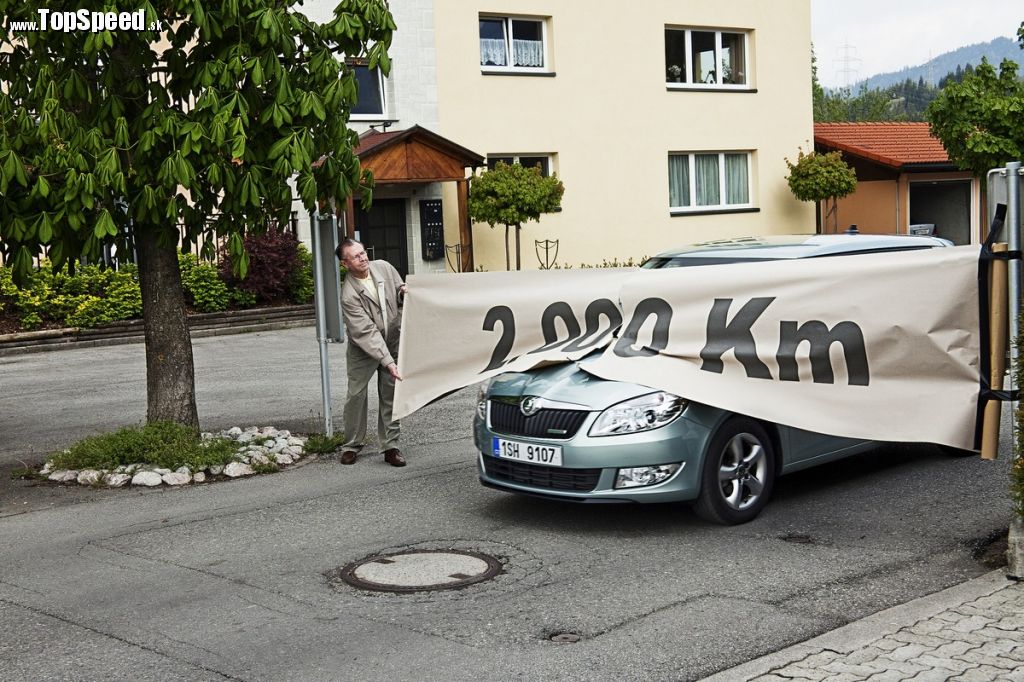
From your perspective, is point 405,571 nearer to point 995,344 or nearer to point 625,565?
point 625,565

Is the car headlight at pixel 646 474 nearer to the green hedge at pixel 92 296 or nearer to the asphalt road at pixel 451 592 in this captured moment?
the asphalt road at pixel 451 592

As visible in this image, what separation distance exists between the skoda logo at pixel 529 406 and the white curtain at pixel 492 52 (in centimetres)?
2075

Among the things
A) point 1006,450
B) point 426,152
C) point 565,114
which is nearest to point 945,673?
point 1006,450

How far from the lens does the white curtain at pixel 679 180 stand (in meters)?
30.7

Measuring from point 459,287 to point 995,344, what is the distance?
4.07 meters

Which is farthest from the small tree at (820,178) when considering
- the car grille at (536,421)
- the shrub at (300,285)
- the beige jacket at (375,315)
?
the car grille at (536,421)

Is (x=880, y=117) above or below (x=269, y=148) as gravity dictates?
above

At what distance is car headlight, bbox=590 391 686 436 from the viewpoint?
7.40 m

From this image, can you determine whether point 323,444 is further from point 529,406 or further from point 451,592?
point 451,592

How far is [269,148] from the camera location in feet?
32.3

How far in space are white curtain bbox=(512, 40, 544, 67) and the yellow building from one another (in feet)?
0.11

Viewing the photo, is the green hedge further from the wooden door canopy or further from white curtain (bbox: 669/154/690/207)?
white curtain (bbox: 669/154/690/207)

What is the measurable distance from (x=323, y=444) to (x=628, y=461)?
4339 millimetres

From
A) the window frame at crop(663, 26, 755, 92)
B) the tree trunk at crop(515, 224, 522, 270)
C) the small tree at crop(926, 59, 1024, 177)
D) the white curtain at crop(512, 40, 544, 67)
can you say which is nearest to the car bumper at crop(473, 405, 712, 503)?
the tree trunk at crop(515, 224, 522, 270)
